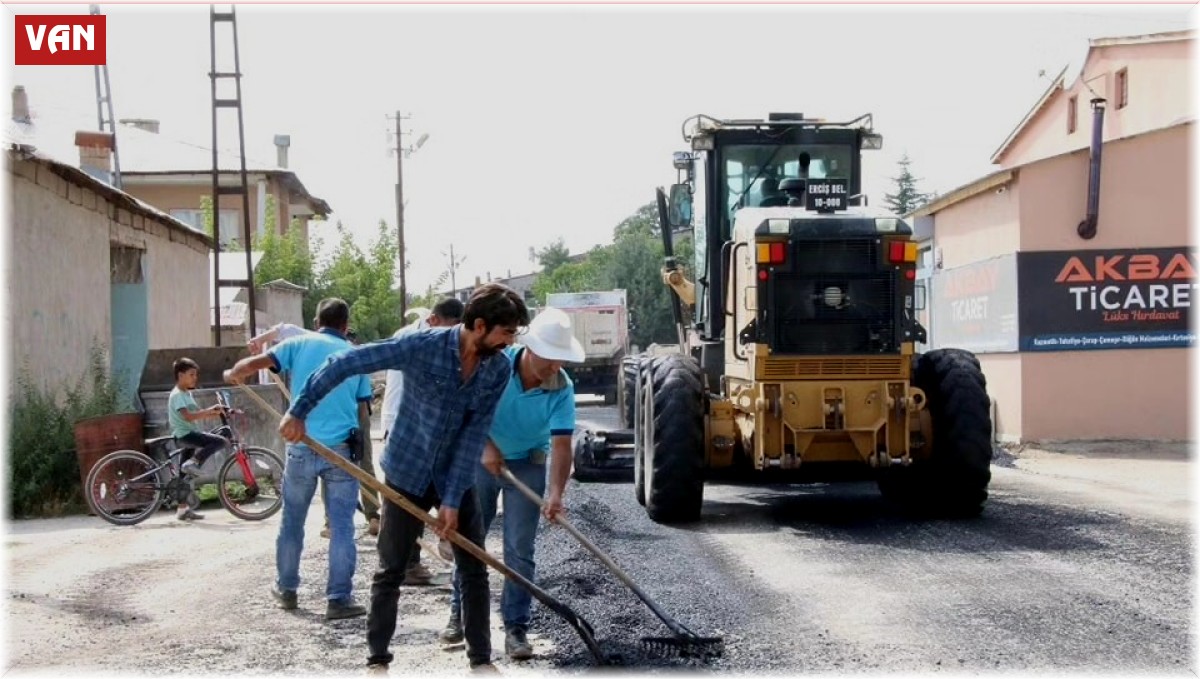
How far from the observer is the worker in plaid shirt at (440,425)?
572cm

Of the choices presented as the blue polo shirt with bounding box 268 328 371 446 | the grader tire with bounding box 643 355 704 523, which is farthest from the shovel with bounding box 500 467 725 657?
the grader tire with bounding box 643 355 704 523

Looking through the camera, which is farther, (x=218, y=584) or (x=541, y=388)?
(x=218, y=584)

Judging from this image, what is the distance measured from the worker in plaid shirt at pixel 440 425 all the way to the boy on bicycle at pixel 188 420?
7.00 meters

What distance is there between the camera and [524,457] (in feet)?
22.3

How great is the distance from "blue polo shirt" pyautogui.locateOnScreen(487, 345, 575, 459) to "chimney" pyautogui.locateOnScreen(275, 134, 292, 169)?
157 feet

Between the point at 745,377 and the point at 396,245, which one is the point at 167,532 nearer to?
the point at 745,377

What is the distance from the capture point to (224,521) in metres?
12.3

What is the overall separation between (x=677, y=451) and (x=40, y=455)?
604 cm

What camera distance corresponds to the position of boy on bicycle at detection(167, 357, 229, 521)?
12570mm

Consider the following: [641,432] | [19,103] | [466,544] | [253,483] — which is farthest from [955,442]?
[19,103]

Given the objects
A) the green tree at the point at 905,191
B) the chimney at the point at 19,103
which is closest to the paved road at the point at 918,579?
the chimney at the point at 19,103

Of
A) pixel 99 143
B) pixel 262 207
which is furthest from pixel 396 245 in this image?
pixel 99 143

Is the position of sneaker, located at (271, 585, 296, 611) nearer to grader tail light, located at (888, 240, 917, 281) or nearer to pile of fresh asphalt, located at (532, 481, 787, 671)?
pile of fresh asphalt, located at (532, 481, 787, 671)

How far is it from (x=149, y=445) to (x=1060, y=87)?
76.9ft
